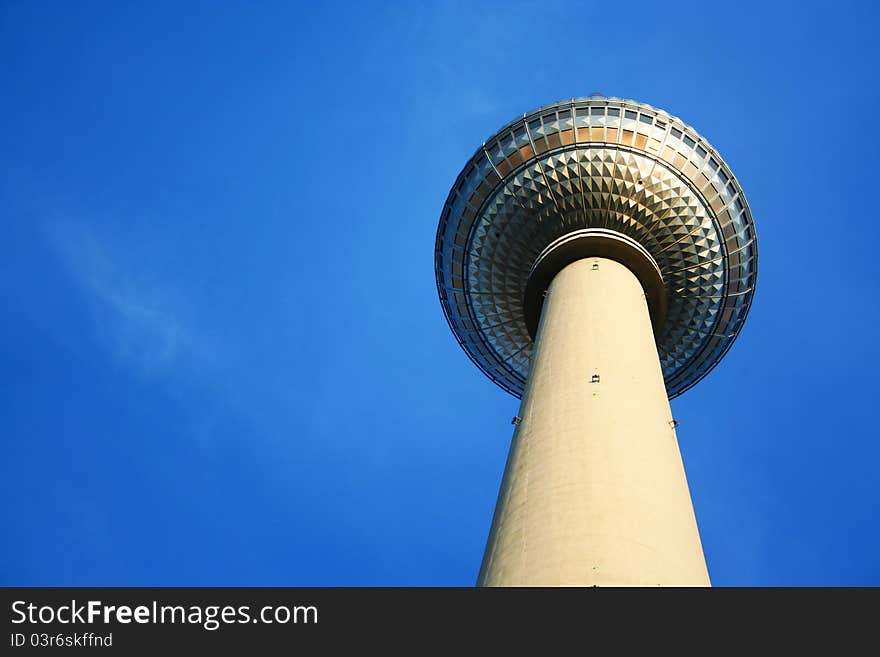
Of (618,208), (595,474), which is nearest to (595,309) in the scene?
(618,208)

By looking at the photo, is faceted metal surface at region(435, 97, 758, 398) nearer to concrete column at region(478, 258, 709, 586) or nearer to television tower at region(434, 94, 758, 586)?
television tower at region(434, 94, 758, 586)

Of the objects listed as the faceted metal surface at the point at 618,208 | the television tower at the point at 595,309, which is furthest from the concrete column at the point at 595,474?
the faceted metal surface at the point at 618,208

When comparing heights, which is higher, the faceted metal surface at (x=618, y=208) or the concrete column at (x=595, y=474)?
the faceted metal surface at (x=618, y=208)

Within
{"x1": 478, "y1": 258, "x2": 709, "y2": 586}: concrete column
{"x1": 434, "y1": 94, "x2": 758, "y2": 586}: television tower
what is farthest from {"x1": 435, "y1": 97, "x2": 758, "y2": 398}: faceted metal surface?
{"x1": 478, "y1": 258, "x2": 709, "y2": 586}: concrete column

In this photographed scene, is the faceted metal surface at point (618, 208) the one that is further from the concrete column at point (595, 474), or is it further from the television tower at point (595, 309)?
the concrete column at point (595, 474)

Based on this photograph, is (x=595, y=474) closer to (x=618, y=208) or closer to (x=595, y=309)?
(x=595, y=309)
